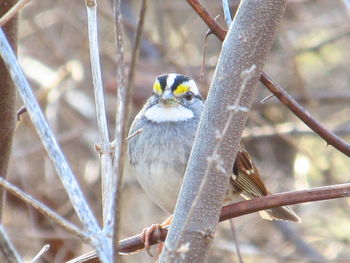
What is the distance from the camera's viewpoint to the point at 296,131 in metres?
4.89

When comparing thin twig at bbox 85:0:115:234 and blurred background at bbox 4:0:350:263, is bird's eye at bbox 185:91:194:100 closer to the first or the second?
blurred background at bbox 4:0:350:263

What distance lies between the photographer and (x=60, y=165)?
4.81ft

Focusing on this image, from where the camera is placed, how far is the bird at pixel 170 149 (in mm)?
2951

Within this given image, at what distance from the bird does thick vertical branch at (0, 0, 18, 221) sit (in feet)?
2.72

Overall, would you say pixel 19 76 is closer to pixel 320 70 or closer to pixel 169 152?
pixel 169 152

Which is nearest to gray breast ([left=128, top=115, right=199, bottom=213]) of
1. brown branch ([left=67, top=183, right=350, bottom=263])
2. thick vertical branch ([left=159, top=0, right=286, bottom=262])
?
brown branch ([left=67, top=183, right=350, bottom=263])

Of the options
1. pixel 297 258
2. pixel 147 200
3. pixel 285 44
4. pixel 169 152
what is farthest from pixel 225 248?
pixel 169 152

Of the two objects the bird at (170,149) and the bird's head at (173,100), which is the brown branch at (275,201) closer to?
the bird at (170,149)

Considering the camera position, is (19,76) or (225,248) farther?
(225,248)

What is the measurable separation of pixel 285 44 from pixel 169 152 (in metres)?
2.07

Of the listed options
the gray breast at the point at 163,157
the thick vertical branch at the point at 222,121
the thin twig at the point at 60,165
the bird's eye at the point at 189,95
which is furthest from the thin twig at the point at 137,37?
the bird's eye at the point at 189,95

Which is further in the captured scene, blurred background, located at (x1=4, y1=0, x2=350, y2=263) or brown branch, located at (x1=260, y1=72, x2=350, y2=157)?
blurred background, located at (x1=4, y1=0, x2=350, y2=263)

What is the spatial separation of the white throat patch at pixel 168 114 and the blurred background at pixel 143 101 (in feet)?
4.42

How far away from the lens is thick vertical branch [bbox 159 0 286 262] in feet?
5.35
